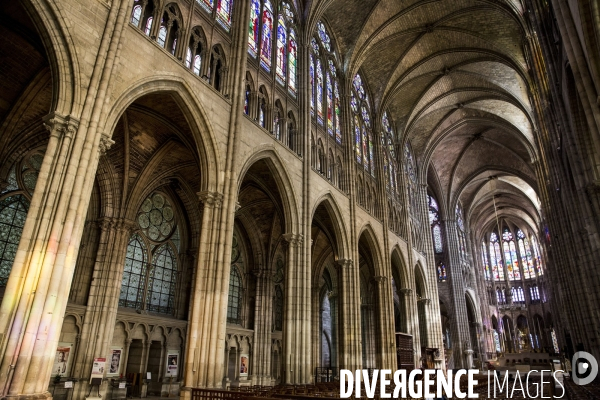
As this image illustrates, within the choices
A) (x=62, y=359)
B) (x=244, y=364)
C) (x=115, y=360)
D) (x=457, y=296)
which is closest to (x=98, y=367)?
(x=62, y=359)

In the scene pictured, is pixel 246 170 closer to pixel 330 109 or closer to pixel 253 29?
pixel 253 29

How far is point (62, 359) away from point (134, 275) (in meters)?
4.60

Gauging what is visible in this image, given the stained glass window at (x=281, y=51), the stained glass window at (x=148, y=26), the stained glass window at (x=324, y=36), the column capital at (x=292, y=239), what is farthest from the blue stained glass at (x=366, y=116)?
the stained glass window at (x=148, y=26)

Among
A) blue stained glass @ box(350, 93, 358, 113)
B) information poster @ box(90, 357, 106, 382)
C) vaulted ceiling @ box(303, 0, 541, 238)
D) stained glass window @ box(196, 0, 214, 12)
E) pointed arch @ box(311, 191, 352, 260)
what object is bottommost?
information poster @ box(90, 357, 106, 382)

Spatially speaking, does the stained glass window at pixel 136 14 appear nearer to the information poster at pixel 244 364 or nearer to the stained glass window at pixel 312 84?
the stained glass window at pixel 312 84

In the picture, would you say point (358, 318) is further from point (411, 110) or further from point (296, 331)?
point (411, 110)

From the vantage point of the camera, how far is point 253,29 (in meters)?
16.3

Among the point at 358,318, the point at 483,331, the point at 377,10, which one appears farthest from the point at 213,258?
the point at 483,331

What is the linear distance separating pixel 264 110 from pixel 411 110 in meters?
18.1

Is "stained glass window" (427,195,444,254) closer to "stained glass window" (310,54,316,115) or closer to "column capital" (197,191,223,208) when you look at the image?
"stained glass window" (310,54,316,115)

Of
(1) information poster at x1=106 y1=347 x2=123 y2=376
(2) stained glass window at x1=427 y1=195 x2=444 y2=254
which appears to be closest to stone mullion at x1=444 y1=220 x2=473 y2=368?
(2) stained glass window at x1=427 y1=195 x2=444 y2=254

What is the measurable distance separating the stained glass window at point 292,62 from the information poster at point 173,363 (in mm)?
12391

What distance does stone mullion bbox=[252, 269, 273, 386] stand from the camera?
70.7 ft

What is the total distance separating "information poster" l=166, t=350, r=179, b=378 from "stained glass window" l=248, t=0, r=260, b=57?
1278cm
